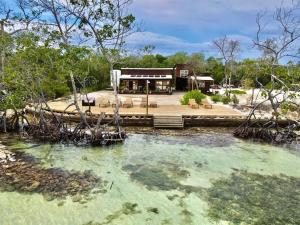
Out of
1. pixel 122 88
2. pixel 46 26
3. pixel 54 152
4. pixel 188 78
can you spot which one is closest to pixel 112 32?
pixel 46 26

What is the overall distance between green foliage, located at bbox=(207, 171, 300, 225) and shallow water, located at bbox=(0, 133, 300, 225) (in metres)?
0.52

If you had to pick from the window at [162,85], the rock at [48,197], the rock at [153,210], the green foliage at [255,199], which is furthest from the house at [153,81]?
the rock at [153,210]

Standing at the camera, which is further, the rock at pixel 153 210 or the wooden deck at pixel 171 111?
the wooden deck at pixel 171 111

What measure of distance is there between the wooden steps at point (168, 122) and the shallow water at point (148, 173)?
2884 millimetres

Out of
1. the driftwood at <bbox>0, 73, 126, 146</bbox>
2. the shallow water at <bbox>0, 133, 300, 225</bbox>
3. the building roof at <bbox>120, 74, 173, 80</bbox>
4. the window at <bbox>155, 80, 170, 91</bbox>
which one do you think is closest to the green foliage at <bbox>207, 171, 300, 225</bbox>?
the shallow water at <bbox>0, 133, 300, 225</bbox>

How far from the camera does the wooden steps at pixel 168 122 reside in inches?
1040

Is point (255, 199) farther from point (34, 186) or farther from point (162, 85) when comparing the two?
point (162, 85)

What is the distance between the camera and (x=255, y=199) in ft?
43.8

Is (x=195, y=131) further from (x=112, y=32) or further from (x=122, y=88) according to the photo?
(x=122, y=88)

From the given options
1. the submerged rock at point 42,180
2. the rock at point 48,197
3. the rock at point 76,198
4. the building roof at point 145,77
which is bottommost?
the rock at point 76,198

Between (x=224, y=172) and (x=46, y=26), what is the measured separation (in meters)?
13.4

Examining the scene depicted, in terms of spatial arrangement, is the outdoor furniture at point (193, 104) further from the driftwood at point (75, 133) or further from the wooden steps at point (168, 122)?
the driftwood at point (75, 133)

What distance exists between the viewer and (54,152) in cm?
1950

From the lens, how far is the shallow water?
1170cm
